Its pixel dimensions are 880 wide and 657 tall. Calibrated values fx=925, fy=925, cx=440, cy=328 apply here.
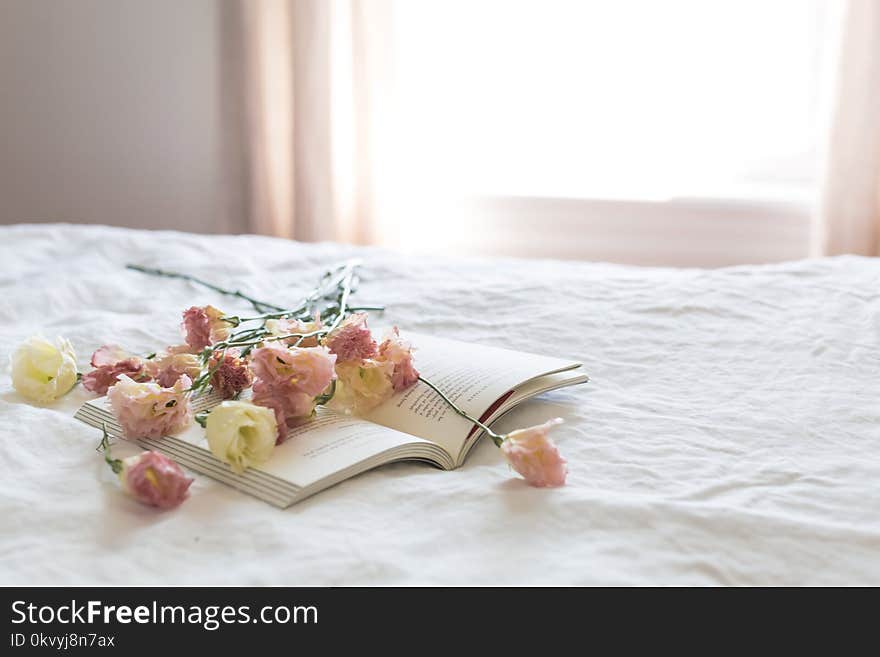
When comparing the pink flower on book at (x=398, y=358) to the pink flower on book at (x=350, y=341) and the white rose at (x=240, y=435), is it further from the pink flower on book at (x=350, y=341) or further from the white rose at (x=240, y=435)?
the white rose at (x=240, y=435)

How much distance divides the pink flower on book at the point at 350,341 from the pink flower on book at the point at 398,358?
0.10ft

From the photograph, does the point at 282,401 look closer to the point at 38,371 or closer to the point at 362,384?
the point at 362,384

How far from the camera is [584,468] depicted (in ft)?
2.48

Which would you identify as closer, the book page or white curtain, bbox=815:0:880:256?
the book page

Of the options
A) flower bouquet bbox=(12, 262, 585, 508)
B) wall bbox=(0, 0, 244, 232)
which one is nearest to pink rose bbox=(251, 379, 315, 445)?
flower bouquet bbox=(12, 262, 585, 508)

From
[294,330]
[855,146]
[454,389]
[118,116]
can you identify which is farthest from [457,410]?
[118,116]

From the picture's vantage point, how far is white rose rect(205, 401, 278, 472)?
2.27 feet

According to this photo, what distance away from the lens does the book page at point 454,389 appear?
2.64ft

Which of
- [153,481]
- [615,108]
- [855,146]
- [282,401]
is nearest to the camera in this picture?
[153,481]

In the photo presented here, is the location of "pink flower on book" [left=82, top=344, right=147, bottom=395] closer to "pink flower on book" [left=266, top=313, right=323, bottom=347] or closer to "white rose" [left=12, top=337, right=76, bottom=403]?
"white rose" [left=12, top=337, right=76, bottom=403]

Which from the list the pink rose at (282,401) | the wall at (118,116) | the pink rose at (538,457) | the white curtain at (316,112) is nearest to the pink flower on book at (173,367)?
the pink rose at (282,401)

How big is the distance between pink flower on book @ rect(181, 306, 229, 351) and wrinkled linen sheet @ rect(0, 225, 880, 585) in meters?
0.14

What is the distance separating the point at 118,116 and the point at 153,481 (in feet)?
8.02
